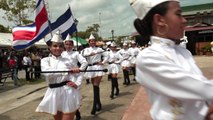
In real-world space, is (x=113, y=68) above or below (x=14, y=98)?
above

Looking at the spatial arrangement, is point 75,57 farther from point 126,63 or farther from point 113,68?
point 126,63

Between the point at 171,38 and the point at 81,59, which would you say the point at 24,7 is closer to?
the point at 81,59

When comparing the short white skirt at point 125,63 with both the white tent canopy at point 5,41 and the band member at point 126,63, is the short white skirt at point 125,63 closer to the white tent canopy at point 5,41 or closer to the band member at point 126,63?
the band member at point 126,63

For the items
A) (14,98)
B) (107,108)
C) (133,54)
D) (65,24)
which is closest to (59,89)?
(107,108)

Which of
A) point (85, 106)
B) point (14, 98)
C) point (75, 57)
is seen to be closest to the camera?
point (75, 57)

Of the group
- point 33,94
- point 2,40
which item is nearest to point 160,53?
point 33,94

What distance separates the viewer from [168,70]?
1746 mm

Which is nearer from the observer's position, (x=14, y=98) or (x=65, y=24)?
(x=65, y=24)

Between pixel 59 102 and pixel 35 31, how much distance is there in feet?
15.3

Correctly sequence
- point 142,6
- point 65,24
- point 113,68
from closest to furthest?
point 142,6, point 65,24, point 113,68

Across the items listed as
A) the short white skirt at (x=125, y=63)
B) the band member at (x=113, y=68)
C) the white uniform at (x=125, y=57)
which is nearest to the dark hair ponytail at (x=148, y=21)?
the band member at (x=113, y=68)

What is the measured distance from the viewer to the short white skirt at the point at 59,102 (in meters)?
5.65

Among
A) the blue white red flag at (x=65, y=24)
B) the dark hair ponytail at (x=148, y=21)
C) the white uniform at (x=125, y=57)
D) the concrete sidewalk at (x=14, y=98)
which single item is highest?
the blue white red flag at (x=65, y=24)

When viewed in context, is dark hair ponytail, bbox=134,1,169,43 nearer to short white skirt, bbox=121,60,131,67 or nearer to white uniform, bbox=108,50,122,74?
white uniform, bbox=108,50,122,74
